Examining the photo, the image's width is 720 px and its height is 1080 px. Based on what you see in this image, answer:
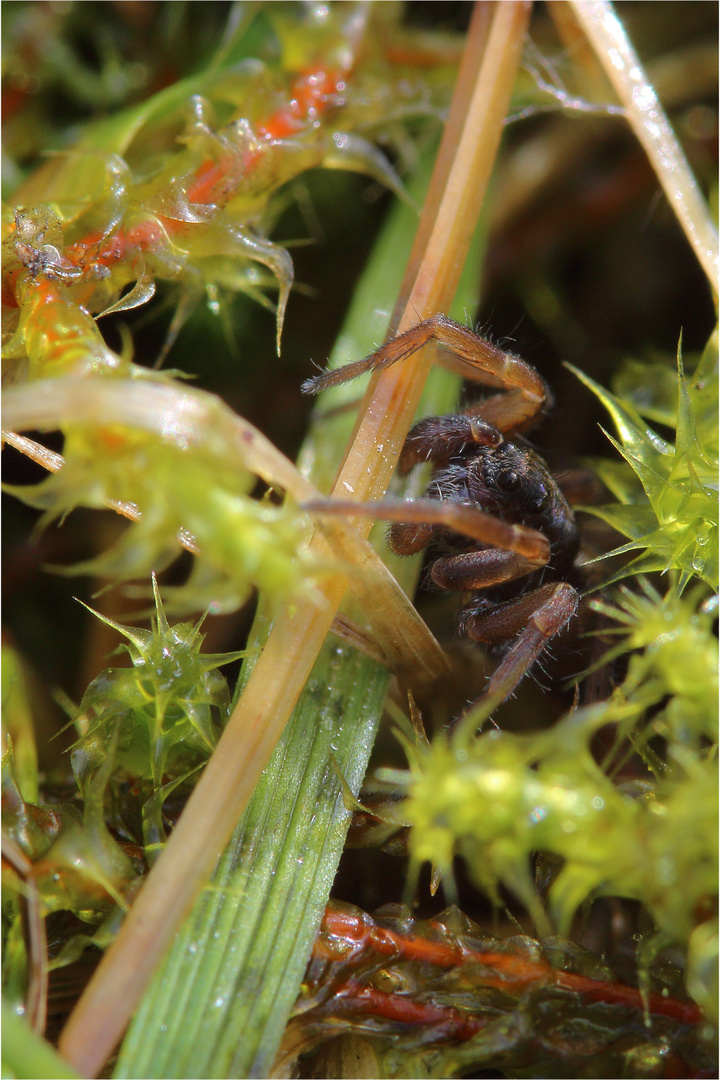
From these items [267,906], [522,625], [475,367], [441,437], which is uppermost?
[475,367]

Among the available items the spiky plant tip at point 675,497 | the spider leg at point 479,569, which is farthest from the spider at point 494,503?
the spiky plant tip at point 675,497

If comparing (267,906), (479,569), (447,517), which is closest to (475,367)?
(479,569)

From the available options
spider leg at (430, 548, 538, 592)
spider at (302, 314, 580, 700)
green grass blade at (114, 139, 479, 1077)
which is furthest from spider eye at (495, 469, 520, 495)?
green grass blade at (114, 139, 479, 1077)

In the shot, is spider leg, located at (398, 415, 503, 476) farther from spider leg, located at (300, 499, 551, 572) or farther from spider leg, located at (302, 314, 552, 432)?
spider leg, located at (300, 499, 551, 572)

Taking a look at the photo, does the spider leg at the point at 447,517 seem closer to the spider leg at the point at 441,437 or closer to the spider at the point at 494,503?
the spider at the point at 494,503

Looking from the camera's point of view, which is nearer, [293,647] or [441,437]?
[293,647]

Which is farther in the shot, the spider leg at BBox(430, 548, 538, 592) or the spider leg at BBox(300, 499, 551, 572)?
the spider leg at BBox(430, 548, 538, 592)

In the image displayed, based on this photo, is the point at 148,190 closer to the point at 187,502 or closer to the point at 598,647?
the point at 187,502

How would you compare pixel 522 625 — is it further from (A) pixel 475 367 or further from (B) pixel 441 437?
(A) pixel 475 367

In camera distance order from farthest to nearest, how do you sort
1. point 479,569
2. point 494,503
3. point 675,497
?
point 494,503 < point 479,569 < point 675,497
